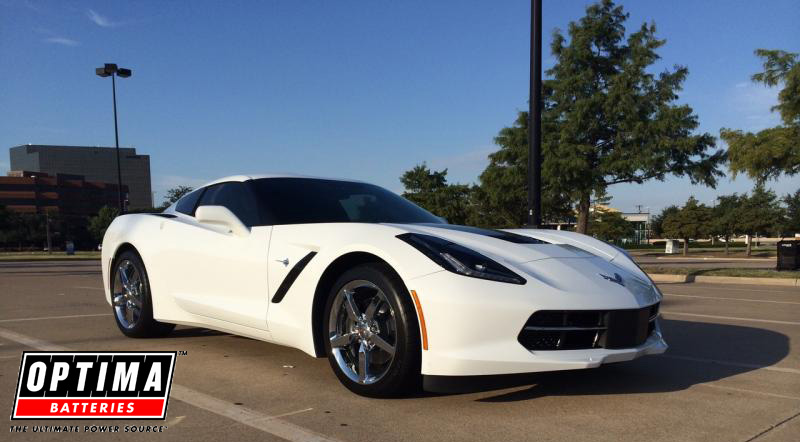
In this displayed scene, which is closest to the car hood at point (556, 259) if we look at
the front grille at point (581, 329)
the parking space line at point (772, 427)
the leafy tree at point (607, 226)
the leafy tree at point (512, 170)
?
the front grille at point (581, 329)

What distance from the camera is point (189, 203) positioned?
5582 millimetres

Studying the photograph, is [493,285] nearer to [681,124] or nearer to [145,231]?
[145,231]

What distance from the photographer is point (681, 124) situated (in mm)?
20547

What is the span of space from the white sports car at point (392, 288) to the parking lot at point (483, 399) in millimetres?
251

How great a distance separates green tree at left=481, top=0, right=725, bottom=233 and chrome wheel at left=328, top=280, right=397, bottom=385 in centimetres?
1769

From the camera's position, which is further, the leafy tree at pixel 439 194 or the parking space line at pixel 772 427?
the leafy tree at pixel 439 194

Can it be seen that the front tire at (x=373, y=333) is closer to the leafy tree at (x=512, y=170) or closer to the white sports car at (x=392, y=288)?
the white sports car at (x=392, y=288)

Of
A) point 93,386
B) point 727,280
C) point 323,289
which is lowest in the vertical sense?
point 727,280

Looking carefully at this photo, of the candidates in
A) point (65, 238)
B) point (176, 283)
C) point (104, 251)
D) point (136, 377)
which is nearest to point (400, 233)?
point (136, 377)

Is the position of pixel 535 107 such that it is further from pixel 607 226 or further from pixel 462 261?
pixel 607 226

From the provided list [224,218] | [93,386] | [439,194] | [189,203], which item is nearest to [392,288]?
[224,218]

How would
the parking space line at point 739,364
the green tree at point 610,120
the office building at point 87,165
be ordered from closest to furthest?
the parking space line at point 739,364 → the green tree at point 610,120 → the office building at point 87,165

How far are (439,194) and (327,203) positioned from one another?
37313mm

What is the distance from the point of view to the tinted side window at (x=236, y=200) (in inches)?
181
